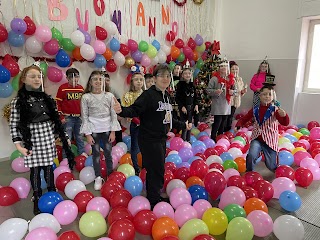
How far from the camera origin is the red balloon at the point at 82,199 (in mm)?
2254

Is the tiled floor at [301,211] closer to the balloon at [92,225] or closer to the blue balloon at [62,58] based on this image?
the balloon at [92,225]

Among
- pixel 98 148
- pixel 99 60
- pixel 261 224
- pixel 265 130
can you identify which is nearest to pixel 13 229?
pixel 98 148

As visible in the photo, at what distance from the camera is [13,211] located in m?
2.34

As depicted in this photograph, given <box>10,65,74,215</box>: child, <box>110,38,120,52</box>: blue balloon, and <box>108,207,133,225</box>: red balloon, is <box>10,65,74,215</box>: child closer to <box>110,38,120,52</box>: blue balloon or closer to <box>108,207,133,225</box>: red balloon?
<box>108,207,133,225</box>: red balloon

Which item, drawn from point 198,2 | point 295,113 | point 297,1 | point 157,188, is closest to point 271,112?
point 157,188

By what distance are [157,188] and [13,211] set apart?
1285 mm

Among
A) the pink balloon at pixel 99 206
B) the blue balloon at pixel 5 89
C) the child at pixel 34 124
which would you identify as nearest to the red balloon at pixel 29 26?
the blue balloon at pixel 5 89

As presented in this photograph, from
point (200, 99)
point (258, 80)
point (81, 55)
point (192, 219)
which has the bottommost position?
point (192, 219)

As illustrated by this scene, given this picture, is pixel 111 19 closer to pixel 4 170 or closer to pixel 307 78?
pixel 4 170

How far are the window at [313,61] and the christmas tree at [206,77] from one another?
1789 millimetres

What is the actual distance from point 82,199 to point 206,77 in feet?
13.4

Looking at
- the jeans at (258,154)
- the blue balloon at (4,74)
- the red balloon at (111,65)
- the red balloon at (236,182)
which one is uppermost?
the red balloon at (111,65)

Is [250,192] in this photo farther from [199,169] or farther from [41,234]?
[41,234]

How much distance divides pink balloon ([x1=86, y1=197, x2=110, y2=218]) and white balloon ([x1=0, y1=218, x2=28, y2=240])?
0.48 meters
